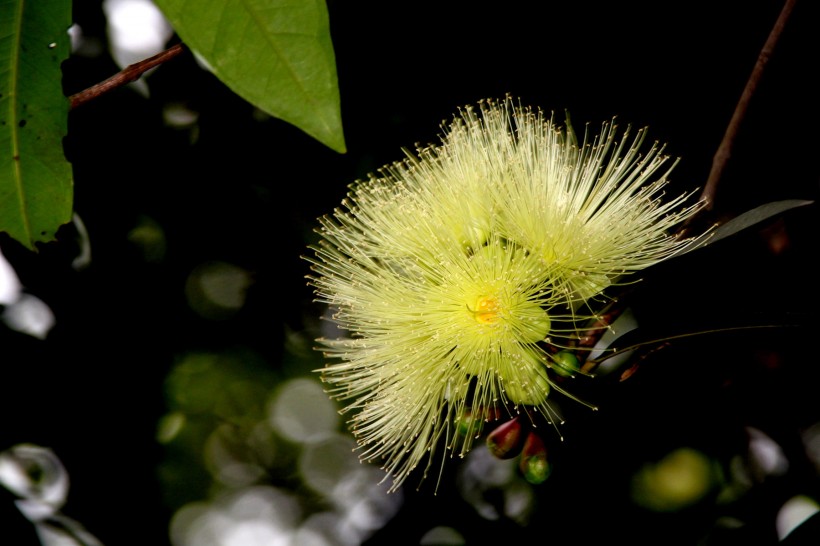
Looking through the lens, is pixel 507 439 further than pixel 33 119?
Yes

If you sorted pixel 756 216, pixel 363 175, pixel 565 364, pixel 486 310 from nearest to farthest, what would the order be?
pixel 756 216 → pixel 565 364 → pixel 486 310 → pixel 363 175

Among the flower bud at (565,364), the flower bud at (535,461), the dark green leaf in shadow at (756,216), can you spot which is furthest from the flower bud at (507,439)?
the dark green leaf in shadow at (756,216)

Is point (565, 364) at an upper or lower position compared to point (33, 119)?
lower

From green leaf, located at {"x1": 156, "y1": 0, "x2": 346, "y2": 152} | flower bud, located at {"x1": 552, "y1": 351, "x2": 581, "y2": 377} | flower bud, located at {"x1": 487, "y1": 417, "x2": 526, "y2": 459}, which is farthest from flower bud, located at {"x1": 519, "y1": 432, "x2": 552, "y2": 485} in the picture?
green leaf, located at {"x1": 156, "y1": 0, "x2": 346, "y2": 152}

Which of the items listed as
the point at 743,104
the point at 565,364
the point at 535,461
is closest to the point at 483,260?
the point at 565,364

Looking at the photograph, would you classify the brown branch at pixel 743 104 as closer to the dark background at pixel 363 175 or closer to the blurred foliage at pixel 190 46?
the dark background at pixel 363 175

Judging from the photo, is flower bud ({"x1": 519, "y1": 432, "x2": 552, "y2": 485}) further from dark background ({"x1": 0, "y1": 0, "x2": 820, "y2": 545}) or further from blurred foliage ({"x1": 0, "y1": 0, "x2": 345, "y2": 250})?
blurred foliage ({"x1": 0, "y1": 0, "x2": 345, "y2": 250})

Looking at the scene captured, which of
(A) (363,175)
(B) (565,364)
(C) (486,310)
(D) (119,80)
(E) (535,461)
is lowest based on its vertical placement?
(E) (535,461)

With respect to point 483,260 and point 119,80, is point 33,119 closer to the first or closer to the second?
point 119,80
